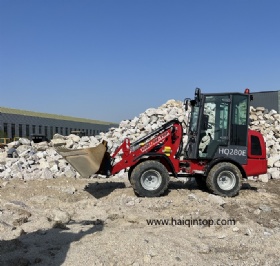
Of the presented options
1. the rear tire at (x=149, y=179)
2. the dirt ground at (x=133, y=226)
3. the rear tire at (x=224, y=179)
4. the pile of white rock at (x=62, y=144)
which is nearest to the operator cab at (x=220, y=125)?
the rear tire at (x=224, y=179)

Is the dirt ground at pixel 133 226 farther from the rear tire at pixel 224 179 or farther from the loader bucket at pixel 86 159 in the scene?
the loader bucket at pixel 86 159

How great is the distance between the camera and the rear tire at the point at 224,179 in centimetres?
869

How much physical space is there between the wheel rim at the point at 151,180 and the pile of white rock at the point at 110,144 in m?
3.84

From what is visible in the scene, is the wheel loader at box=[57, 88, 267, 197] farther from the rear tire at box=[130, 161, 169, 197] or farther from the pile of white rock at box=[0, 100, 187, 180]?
the pile of white rock at box=[0, 100, 187, 180]

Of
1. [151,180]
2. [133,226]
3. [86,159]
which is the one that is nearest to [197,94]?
[151,180]

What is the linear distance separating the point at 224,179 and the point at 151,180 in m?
1.77

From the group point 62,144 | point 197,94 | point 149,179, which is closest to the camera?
point 149,179

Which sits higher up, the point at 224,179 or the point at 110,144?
→ the point at 110,144

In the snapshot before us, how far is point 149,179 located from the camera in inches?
338

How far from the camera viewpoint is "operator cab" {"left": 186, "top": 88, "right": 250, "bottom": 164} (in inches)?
344

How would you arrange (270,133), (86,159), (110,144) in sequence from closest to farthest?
(86,159), (110,144), (270,133)

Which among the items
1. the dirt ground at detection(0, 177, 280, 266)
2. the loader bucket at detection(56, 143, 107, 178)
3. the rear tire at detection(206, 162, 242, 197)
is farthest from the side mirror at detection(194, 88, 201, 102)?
the loader bucket at detection(56, 143, 107, 178)

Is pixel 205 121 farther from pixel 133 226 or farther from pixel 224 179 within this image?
Result: pixel 133 226

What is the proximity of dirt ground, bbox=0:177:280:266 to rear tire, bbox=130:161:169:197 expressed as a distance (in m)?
0.22
